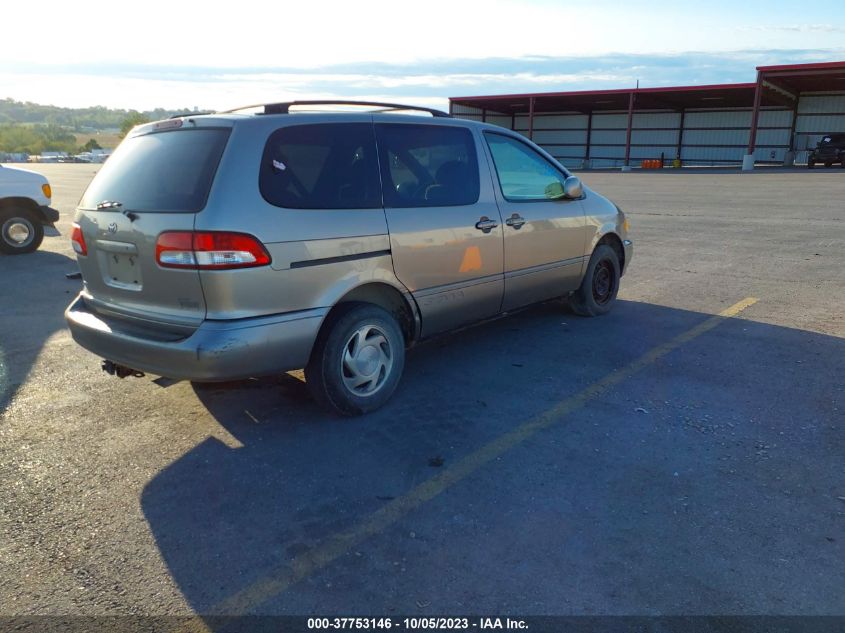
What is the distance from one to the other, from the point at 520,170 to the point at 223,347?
9.85 feet

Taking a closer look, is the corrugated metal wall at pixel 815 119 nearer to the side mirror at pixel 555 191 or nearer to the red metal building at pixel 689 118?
the red metal building at pixel 689 118

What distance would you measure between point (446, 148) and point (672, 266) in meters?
5.44

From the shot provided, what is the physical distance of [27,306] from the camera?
23.1 feet

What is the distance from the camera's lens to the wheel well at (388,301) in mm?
4109

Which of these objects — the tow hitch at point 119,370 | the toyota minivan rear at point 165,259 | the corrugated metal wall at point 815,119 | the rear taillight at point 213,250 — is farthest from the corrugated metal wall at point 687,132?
the tow hitch at point 119,370

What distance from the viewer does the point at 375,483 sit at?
3365mm

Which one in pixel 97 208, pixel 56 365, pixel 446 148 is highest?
pixel 446 148

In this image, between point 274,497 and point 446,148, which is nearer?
point 274,497

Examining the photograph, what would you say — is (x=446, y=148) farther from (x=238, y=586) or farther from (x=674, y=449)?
(x=238, y=586)

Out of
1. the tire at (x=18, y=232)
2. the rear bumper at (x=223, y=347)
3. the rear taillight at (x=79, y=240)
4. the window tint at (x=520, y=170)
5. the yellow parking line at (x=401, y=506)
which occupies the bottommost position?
the yellow parking line at (x=401, y=506)

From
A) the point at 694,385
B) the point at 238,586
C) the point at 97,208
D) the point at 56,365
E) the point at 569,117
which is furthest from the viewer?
the point at 569,117

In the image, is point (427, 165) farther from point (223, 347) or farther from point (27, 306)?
point (27, 306)

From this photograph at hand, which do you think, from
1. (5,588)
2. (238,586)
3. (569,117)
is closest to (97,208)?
(5,588)

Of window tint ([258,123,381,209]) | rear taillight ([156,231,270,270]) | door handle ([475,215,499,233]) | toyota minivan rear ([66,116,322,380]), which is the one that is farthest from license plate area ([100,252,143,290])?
door handle ([475,215,499,233])
